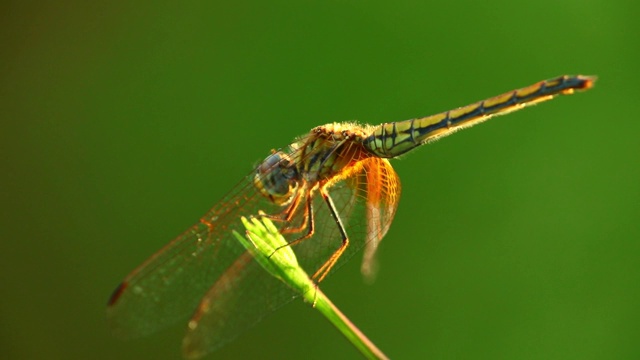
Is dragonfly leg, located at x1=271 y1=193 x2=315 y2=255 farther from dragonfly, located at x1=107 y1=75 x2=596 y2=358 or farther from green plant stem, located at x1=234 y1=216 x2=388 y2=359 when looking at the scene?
green plant stem, located at x1=234 y1=216 x2=388 y2=359

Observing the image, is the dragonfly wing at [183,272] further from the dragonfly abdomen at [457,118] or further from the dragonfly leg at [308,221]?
the dragonfly abdomen at [457,118]

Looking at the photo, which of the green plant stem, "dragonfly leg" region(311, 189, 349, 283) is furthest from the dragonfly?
the green plant stem

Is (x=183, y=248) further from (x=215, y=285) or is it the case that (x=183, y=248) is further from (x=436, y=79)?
(x=436, y=79)

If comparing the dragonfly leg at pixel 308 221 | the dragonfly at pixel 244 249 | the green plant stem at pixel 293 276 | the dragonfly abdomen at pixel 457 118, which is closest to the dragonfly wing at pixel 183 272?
the dragonfly at pixel 244 249

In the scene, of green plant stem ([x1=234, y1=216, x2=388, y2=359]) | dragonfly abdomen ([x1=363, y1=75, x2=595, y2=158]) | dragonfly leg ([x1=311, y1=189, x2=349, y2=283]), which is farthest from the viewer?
dragonfly leg ([x1=311, y1=189, x2=349, y2=283])

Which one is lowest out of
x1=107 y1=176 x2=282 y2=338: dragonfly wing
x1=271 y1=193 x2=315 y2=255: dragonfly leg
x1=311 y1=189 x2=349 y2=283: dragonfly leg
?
x1=311 y1=189 x2=349 y2=283: dragonfly leg

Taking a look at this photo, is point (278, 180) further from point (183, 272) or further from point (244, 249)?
point (183, 272)

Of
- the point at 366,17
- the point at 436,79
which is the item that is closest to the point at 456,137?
the point at 436,79
